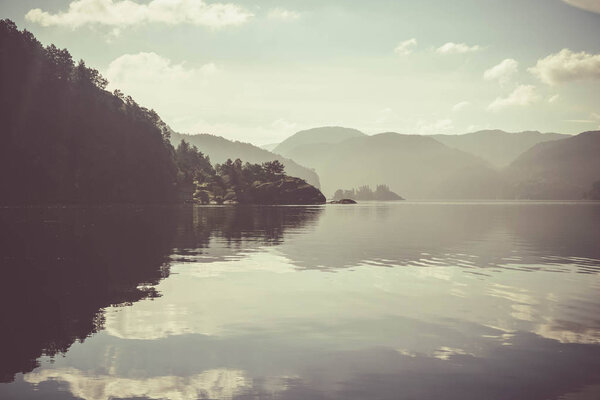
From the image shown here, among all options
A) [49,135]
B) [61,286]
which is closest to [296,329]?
[61,286]

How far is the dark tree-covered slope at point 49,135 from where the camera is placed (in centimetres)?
16312

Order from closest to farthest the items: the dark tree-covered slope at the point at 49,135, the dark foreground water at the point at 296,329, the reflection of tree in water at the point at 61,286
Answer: the dark foreground water at the point at 296,329 < the reflection of tree in water at the point at 61,286 < the dark tree-covered slope at the point at 49,135

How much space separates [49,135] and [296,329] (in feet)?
617

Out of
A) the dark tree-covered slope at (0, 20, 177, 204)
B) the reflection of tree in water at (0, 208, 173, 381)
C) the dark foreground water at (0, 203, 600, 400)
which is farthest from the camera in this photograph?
the dark tree-covered slope at (0, 20, 177, 204)

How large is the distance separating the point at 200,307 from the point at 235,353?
23.2 ft

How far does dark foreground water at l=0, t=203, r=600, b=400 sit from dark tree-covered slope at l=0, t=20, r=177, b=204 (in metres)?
149

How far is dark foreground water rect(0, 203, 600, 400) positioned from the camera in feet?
39.4

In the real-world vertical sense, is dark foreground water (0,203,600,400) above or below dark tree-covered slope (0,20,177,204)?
below

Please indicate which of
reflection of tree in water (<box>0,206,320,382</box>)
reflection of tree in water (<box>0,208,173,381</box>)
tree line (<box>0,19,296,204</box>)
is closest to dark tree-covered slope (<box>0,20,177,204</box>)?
tree line (<box>0,19,296,204</box>)

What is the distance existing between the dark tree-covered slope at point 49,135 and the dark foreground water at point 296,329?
149211 millimetres

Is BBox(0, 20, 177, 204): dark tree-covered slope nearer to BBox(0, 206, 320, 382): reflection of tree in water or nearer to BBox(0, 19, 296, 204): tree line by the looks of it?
BBox(0, 19, 296, 204): tree line

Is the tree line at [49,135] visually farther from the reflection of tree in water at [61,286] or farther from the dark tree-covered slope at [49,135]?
the reflection of tree in water at [61,286]


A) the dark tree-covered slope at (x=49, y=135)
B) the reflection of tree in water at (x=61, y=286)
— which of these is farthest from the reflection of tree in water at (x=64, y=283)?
the dark tree-covered slope at (x=49, y=135)

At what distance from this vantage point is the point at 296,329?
57.1 ft
